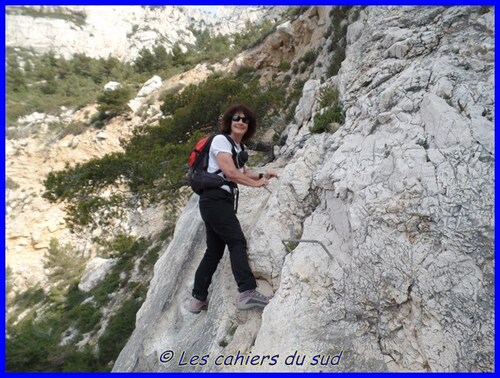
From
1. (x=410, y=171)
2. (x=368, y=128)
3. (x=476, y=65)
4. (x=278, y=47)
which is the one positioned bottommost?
(x=410, y=171)

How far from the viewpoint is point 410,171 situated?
295cm

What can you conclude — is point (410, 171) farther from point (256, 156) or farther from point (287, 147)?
point (256, 156)

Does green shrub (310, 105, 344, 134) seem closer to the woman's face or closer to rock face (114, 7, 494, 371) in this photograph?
rock face (114, 7, 494, 371)

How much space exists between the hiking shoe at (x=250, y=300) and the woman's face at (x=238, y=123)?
1.65 m

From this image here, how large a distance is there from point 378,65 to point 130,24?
2714 inches

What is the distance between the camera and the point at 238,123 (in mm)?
3562

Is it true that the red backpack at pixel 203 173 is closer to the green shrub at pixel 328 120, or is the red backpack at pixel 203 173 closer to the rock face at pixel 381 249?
the rock face at pixel 381 249

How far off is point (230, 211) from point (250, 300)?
0.91 m

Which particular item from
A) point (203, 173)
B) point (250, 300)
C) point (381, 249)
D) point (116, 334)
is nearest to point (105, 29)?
point (116, 334)

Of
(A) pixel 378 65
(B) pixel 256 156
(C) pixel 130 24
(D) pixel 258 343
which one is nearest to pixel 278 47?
(B) pixel 256 156

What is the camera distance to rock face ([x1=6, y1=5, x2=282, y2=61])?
4966cm

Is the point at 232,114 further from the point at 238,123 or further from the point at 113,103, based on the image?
the point at 113,103

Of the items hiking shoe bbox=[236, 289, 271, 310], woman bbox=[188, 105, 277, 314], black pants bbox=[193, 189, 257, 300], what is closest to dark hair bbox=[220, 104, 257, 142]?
woman bbox=[188, 105, 277, 314]

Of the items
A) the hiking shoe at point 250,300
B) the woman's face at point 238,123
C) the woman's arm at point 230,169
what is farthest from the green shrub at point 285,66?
the hiking shoe at point 250,300
